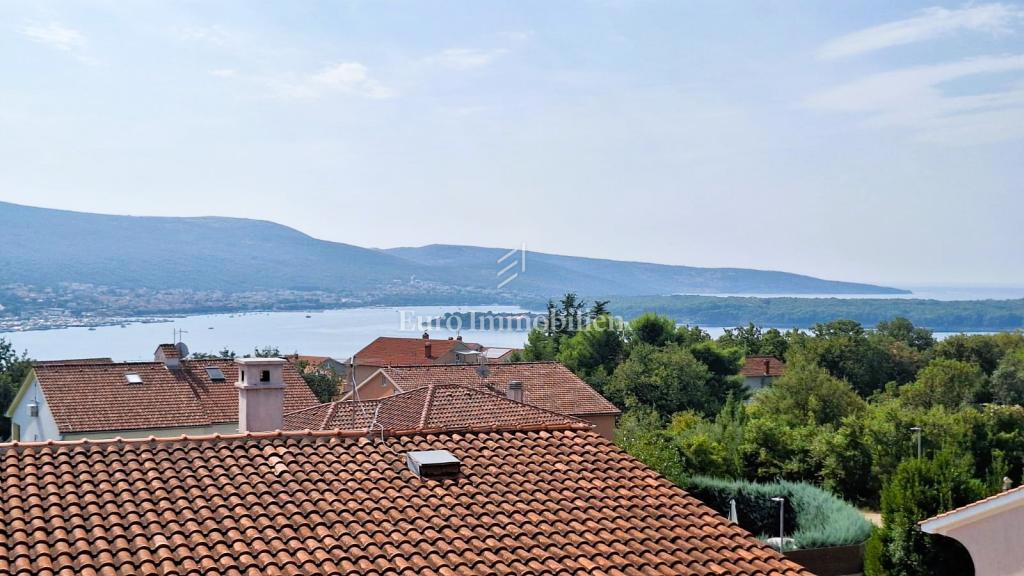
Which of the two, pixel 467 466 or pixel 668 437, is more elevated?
pixel 467 466

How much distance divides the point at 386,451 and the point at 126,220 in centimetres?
19961

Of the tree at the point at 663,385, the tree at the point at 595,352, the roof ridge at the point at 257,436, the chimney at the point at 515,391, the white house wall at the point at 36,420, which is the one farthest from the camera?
the tree at the point at 595,352

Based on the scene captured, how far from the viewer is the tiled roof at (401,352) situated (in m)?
64.1

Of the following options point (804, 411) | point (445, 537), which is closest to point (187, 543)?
point (445, 537)

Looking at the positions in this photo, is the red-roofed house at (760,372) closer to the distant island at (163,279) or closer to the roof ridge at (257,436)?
the roof ridge at (257,436)

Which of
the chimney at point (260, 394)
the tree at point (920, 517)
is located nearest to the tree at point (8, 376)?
the chimney at point (260, 394)

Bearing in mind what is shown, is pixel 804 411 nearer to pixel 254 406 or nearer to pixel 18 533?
pixel 254 406

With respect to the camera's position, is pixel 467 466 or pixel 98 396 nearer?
pixel 467 466

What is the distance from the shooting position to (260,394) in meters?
10.5

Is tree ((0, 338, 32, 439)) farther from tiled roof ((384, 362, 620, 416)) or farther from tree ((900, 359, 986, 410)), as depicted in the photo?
tree ((900, 359, 986, 410))

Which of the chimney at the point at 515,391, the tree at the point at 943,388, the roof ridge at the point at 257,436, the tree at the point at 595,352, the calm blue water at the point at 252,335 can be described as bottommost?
the calm blue water at the point at 252,335

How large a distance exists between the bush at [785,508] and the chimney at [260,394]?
52.6 ft

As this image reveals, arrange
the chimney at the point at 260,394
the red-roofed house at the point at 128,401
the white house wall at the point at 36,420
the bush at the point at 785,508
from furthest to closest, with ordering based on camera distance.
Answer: the white house wall at the point at 36,420, the red-roofed house at the point at 128,401, the bush at the point at 785,508, the chimney at the point at 260,394

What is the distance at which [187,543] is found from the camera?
271 inches
